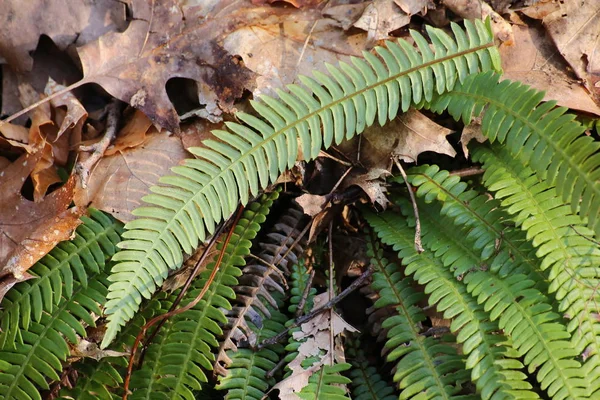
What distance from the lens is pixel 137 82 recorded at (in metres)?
2.42

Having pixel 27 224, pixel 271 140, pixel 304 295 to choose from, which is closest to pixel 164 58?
pixel 271 140

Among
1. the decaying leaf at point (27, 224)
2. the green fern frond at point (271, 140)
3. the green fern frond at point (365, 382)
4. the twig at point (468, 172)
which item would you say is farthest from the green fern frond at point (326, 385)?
the decaying leaf at point (27, 224)

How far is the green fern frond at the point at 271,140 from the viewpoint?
189 centimetres

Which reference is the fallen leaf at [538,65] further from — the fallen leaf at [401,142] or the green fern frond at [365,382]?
the green fern frond at [365,382]

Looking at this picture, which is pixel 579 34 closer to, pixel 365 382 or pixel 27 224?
pixel 365 382

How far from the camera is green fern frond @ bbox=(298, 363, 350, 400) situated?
1923 mm

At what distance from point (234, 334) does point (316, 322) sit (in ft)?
1.03

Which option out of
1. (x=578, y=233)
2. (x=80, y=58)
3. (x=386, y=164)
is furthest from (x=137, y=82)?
(x=578, y=233)

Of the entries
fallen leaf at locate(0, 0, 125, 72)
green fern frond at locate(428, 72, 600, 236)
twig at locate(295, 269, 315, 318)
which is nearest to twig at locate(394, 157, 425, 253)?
green fern frond at locate(428, 72, 600, 236)

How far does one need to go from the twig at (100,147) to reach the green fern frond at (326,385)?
1.15 metres

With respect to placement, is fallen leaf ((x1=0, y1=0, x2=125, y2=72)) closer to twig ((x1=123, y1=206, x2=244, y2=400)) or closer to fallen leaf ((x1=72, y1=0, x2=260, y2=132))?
fallen leaf ((x1=72, y1=0, x2=260, y2=132))

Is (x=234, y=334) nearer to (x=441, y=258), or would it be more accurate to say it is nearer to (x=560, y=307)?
(x=441, y=258)

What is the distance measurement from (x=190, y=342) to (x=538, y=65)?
1.86 metres

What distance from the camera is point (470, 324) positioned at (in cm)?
194
